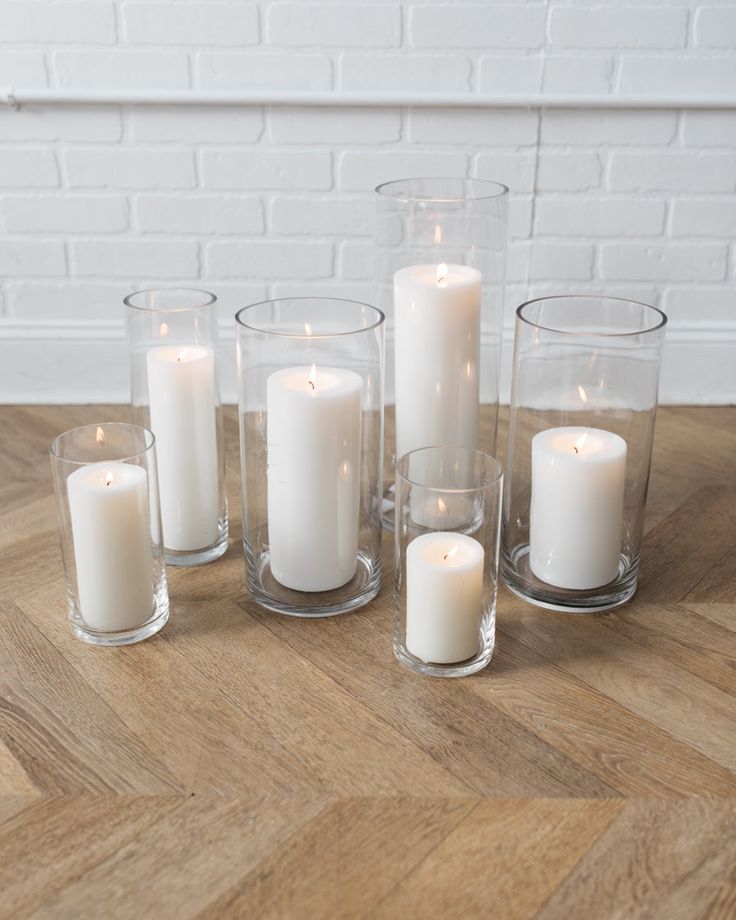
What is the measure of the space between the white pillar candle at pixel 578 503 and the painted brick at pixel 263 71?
0.73 m

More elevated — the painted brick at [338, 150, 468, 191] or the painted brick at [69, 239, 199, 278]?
the painted brick at [338, 150, 468, 191]

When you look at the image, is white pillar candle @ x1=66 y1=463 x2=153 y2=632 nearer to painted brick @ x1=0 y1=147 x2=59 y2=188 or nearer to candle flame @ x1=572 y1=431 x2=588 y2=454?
candle flame @ x1=572 y1=431 x2=588 y2=454

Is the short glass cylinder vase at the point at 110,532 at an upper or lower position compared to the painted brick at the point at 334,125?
lower

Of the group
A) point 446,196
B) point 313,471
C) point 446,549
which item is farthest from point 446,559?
point 446,196

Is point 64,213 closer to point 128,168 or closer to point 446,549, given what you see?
point 128,168

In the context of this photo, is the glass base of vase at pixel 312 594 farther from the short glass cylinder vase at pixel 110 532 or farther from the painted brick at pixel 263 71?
the painted brick at pixel 263 71

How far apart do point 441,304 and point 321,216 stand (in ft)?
1.86

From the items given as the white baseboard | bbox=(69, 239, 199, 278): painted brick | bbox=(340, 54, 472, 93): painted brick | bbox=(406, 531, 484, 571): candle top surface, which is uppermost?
bbox=(340, 54, 472, 93): painted brick

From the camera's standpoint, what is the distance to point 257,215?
1552mm

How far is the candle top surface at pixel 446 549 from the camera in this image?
2.91ft

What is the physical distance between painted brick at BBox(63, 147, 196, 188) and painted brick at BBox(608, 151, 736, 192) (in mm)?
612

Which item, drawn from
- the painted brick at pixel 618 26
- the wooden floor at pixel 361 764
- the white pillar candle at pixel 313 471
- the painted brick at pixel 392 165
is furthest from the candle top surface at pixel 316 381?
the painted brick at pixel 618 26

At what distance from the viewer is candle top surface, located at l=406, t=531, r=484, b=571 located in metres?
0.89

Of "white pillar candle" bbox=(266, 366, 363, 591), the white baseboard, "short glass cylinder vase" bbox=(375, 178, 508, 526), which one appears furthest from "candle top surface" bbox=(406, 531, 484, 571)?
the white baseboard
